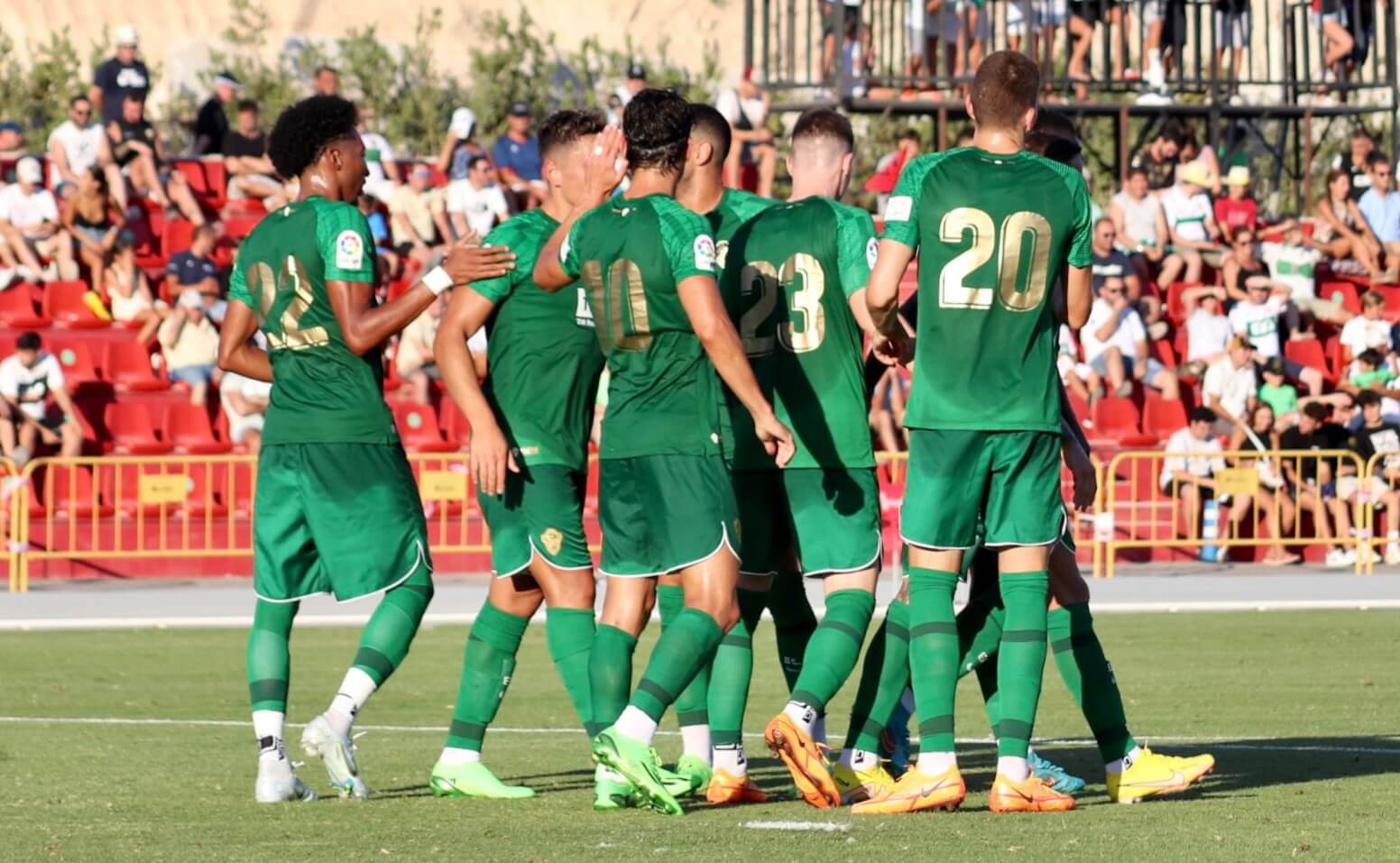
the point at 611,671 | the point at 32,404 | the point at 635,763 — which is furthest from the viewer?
the point at 32,404

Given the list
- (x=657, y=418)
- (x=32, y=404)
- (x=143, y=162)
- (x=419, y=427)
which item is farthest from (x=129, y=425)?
(x=657, y=418)

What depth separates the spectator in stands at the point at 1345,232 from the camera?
1053 inches

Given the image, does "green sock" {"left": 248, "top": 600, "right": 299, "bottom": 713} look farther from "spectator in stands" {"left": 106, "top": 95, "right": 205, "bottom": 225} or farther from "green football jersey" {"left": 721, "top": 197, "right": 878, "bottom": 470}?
"spectator in stands" {"left": 106, "top": 95, "right": 205, "bottom": 225}

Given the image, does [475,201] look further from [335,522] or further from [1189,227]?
[335,522]

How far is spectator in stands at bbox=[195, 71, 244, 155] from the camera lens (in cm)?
2823

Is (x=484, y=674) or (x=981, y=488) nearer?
(x=981, y=488)

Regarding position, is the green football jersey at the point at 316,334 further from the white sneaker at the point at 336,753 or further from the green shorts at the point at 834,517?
the green shorts at the point at 834,517

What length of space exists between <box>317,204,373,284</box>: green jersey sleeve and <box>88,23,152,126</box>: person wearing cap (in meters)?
18.5

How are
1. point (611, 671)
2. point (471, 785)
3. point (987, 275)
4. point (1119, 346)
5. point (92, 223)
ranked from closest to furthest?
point (987, 275)
point (611, 671)
point (471, 785)
point (1119, 346)
point (92, 223)

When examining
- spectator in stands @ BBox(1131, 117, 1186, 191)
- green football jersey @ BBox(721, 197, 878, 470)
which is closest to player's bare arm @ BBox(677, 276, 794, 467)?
green football jersey @ BBox(721, 197, 878, 470)

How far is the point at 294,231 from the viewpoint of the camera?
8258 mm

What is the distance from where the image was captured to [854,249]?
8180 mm

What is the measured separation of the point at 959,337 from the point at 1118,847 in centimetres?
173

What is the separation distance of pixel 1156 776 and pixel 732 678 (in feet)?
4.85
